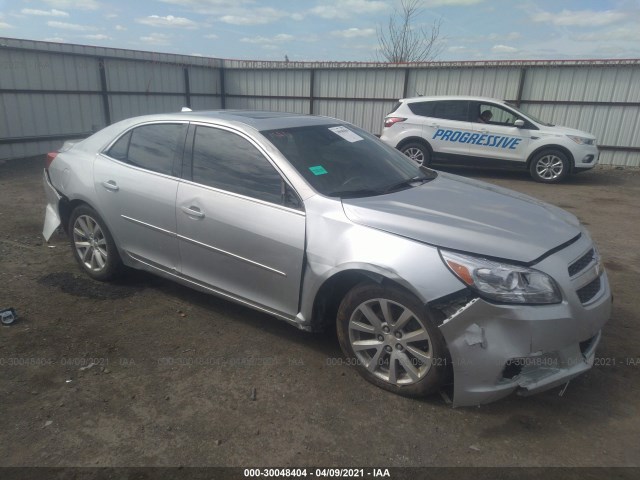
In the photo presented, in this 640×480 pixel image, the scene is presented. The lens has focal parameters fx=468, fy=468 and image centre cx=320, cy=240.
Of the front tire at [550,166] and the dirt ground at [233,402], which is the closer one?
the dirt ground at [233,402]

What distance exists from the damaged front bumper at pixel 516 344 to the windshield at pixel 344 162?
1.15 m

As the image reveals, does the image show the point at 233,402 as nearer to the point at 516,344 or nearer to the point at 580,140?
the point at 516,344

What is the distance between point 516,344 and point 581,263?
0.73 metres

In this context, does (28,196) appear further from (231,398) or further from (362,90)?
(362,90)

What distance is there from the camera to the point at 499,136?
33.9 feet

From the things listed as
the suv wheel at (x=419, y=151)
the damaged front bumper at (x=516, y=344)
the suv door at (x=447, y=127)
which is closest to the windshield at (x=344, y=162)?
the damaged front bumper at (x=516, y=344)

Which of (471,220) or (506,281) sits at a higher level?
(471,220)

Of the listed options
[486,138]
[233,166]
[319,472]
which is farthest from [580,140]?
[319,472]

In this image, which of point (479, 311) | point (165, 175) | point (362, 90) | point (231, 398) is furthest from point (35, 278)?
point (362, 90)

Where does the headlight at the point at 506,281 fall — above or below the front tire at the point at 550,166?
above

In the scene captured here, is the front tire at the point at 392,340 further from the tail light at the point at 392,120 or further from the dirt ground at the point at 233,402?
the tail light at the point at 392,120

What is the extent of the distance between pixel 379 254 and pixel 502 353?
2.76 feet

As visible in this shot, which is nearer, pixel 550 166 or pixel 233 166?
pixel 233 166

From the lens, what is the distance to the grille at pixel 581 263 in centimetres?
267
